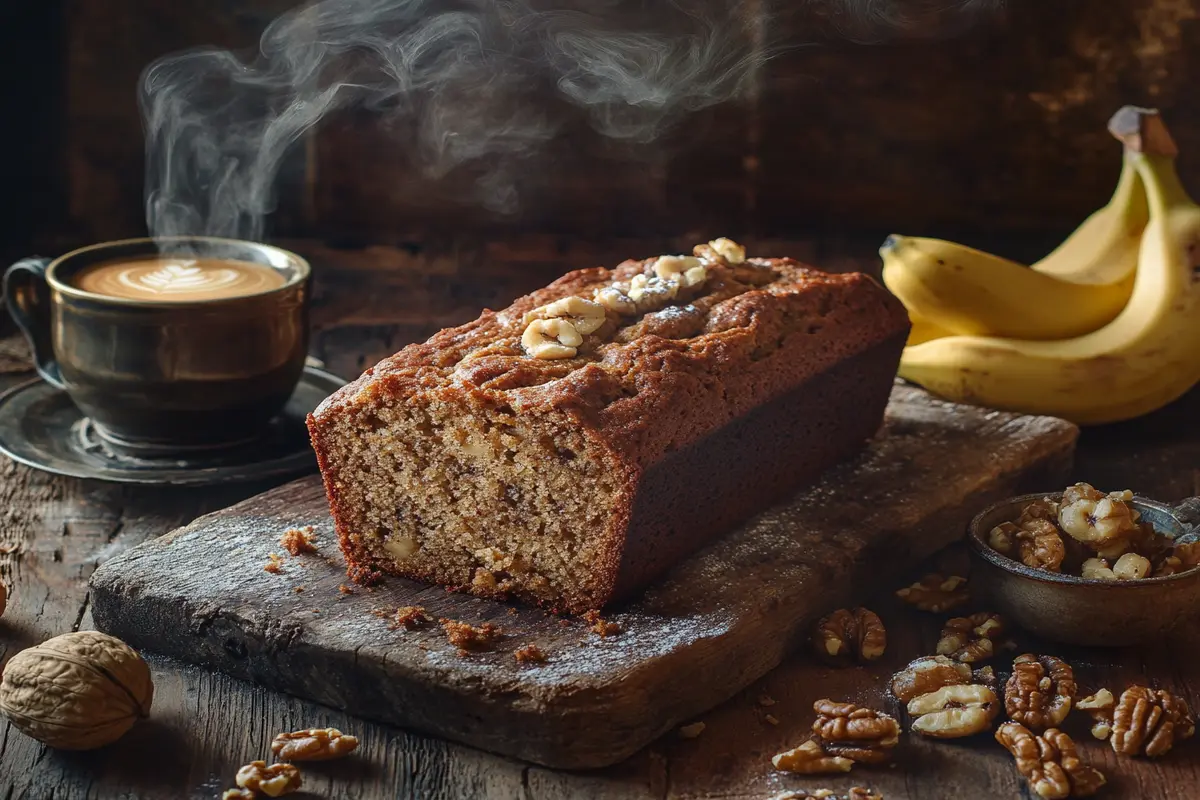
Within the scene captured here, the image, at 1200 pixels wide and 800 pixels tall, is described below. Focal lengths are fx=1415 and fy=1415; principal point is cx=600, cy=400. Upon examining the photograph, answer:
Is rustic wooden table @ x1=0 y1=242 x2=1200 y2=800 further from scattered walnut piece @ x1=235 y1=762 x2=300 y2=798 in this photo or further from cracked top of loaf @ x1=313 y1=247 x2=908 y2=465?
cracked top of loaf @ x1=313 y1=247 x2=908 y2=465

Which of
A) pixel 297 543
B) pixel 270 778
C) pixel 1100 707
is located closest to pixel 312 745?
pixel 270 778

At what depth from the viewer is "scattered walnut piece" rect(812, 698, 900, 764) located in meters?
1.96

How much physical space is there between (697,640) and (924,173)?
9.46 feet

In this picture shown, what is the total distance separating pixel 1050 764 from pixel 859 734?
0.26m

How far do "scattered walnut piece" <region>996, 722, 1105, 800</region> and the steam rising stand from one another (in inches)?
84.5

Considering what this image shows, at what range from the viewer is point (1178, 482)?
2.97m

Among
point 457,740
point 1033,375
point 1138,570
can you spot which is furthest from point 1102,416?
point 457,740

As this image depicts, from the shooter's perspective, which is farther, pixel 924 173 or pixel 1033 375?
pixel 924 173

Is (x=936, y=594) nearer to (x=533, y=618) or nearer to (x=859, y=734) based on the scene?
(x=859, y=734)

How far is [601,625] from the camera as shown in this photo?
2.13 m

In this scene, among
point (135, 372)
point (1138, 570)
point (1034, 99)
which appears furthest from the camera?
point (1034, 99)

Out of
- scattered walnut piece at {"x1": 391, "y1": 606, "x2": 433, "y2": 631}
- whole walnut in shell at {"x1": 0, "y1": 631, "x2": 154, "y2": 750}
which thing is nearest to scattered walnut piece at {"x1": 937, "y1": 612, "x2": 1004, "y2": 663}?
scattered walnut piece at {"x1": 391, "y1": 606, "x2": 433, "y2": 631}

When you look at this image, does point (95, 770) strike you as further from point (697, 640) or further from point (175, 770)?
point (697, 640)

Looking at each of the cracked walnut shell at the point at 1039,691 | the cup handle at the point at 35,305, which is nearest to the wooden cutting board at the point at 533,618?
the cracked walnut shell at the point at 1039,691
